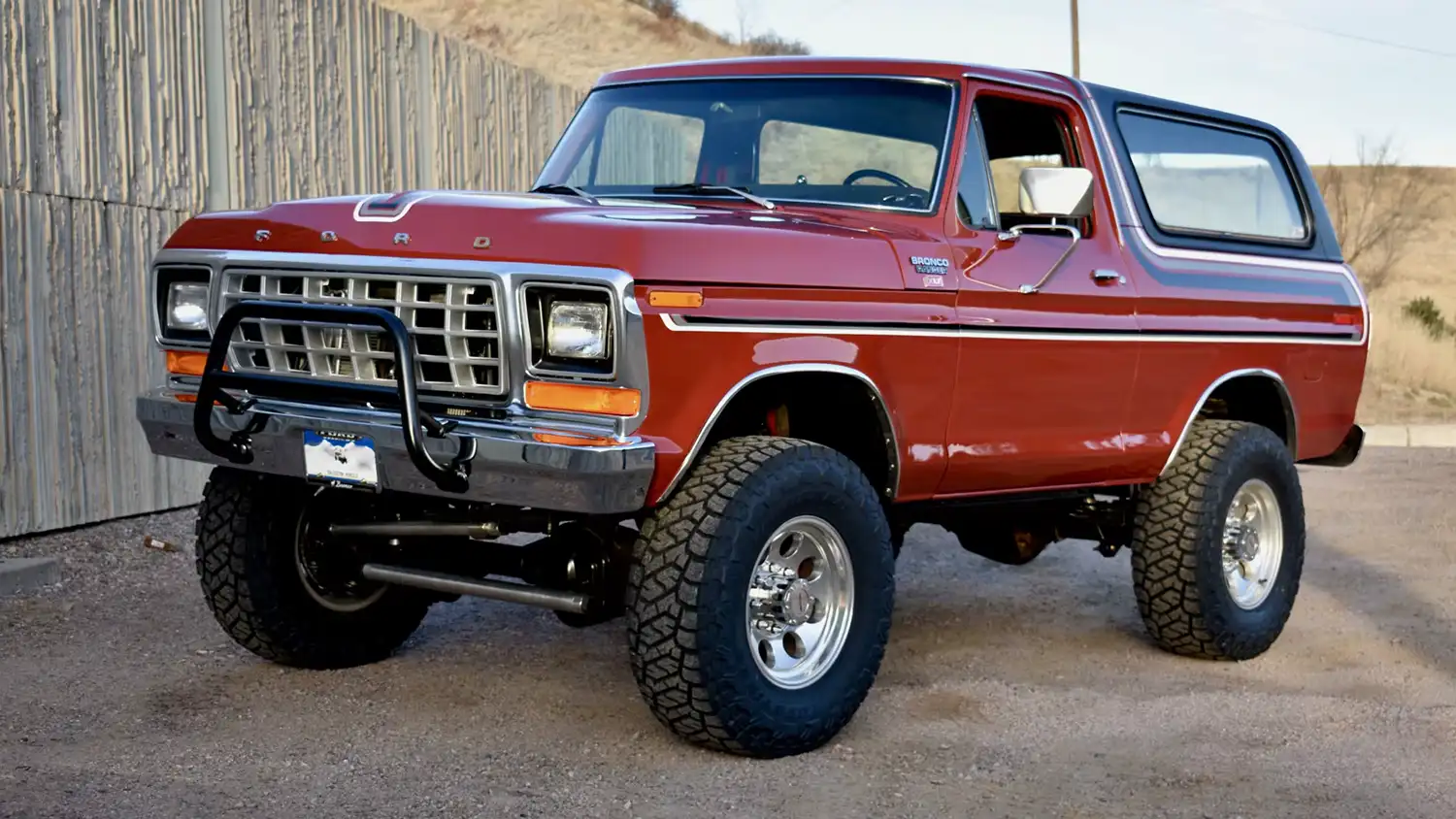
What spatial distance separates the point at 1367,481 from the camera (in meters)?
12.0

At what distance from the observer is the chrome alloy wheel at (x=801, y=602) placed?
492cm

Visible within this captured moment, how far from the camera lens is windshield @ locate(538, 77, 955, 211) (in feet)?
18.5

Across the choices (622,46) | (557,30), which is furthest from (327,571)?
(557,30)

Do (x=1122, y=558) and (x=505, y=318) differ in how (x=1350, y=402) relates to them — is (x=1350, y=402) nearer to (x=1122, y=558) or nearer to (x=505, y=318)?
(x=1122, y=558)

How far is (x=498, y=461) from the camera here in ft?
14.5

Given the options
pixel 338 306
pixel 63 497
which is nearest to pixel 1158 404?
pixel 338 306

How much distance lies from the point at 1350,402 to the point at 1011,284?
2491 mm

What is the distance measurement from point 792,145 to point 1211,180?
7.14ft

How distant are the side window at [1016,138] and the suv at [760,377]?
2 cm

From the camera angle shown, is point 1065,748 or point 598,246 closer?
point 598,246

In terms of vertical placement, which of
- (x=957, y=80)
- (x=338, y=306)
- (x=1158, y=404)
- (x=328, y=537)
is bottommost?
(x=328, y=537)

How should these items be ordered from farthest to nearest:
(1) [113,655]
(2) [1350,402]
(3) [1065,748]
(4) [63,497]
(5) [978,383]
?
(4) [63,497] < (2) [1350,402] < (1) [113,655] < (5) [978,383] < (3) [1065,748]

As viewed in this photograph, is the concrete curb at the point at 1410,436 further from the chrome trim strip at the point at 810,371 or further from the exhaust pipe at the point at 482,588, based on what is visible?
the exhaust pipe at the point at 482,588

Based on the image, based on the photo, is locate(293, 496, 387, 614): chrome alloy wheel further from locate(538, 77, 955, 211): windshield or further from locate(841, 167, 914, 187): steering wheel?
locate(841, 167, 914, 187): steering wheel
